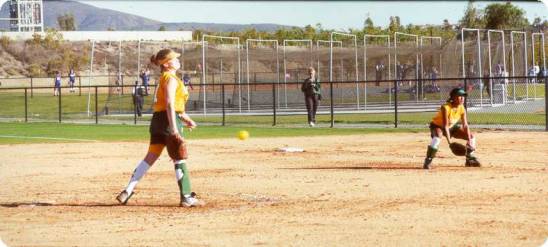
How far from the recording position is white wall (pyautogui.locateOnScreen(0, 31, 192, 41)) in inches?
3076

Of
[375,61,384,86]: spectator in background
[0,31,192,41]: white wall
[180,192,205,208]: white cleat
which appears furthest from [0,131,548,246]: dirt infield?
[0,31,192,41]: white wall

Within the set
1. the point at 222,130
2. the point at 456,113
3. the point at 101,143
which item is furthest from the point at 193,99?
the point at 456,113

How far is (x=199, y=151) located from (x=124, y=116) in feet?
70.1

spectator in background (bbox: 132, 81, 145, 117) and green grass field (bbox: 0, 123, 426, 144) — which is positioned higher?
spectator in background (bbox: 132, 81, 145, 117)

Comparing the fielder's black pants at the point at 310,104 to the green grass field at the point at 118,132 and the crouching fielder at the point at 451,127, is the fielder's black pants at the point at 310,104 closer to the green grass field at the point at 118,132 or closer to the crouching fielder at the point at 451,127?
the green grass field at the point at 118,132

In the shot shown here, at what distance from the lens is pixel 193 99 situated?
149ft

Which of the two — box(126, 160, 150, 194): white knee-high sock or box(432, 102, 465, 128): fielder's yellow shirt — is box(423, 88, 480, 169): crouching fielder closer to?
box(432, 102, 465, 128): fielder's yellow shirt

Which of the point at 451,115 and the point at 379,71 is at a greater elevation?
the point at 379,71

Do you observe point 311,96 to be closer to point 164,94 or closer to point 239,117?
point 239,117

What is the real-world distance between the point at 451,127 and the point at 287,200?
5.17 meters

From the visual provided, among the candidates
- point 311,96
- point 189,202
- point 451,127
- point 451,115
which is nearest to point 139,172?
point 189,202

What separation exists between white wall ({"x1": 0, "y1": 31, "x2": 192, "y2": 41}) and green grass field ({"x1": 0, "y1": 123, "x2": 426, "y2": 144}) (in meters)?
43.2

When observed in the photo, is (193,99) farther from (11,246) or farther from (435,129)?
(11,246)

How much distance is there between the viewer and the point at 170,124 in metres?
11.6
